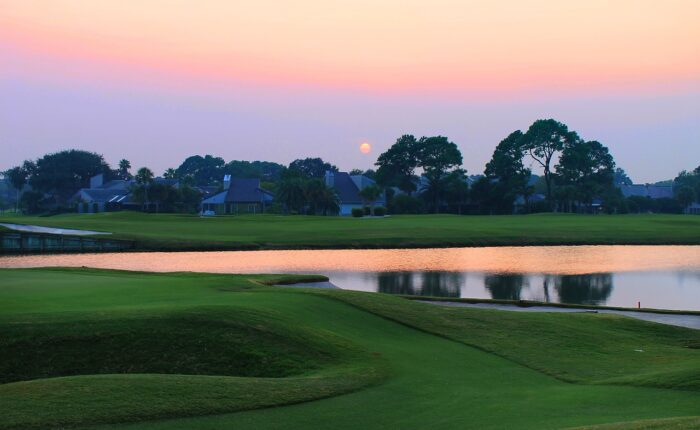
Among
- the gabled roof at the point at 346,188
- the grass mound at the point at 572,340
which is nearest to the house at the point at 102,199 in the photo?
the gabled roof at the point at 346,188

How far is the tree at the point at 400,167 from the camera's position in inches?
5822

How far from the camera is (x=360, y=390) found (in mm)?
14227

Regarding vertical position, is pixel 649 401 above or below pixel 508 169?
below

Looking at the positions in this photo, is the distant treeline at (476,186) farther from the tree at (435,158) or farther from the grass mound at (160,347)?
the grass mound at (160,347)

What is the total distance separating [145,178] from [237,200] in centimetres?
1666

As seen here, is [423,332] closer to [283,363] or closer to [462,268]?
[283,363]

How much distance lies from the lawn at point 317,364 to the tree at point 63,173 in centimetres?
16450

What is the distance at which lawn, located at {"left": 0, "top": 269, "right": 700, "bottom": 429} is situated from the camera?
12102 mm

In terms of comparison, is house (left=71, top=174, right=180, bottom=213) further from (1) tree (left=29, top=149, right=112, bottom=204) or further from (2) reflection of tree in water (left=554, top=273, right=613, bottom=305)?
(2) reflection of tree in water (left=554, top=273, right=613, bottom=305)

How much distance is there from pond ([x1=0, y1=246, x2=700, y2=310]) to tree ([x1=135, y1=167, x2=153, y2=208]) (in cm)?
7087

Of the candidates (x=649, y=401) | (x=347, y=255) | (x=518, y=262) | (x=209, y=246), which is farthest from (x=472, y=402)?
(x=209, y=246)

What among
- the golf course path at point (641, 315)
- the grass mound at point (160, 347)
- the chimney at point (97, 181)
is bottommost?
the golf course path at point (641, 315)

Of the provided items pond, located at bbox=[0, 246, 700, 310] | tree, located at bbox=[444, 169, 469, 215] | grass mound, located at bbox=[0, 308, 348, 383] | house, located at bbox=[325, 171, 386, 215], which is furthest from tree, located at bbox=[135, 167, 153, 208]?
grass mound, located at bbox=[0, 308, 348, 383]

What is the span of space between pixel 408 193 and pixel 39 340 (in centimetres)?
13441
